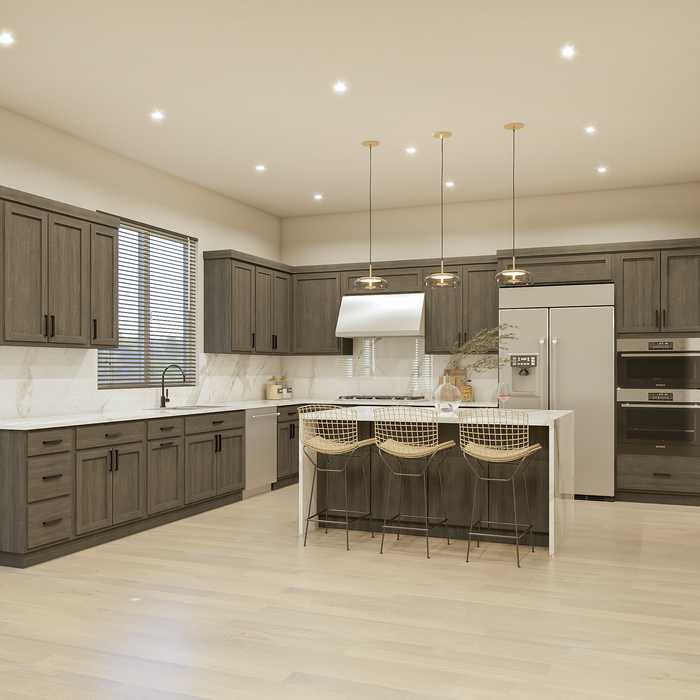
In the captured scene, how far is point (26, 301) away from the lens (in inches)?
181

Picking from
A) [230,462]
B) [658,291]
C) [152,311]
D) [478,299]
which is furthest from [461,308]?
[152,311]

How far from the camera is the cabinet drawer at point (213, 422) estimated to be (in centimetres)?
580

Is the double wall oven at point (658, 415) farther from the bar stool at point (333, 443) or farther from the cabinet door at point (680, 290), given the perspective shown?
the bar stool at point (333, 443)

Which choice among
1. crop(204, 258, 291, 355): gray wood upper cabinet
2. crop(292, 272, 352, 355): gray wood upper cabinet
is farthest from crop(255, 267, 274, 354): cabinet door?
crop(292, 272, 352, 355): gray wood upper cabinet

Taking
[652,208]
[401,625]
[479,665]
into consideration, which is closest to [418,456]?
[401,625]

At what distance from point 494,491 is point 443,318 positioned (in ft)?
9.60

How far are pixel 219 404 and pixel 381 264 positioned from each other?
2.33 metres

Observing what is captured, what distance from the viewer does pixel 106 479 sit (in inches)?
193

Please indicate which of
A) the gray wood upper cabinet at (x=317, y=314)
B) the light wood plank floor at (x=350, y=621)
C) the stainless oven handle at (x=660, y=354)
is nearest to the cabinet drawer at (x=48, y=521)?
the light wood plank floor at (x=350, y=621)

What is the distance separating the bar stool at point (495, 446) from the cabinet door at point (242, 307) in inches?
120

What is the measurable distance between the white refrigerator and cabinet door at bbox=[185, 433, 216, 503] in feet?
9.40

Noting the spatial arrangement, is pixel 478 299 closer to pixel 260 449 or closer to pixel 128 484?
pixel 260 449

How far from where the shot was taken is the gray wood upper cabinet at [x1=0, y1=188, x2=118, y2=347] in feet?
14.8

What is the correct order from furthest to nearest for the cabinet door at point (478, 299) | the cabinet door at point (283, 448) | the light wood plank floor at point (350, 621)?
the cabinet door at point (478, 299)
the cabinet door at point (283, 448)
the light wood plank floor at point (350, 621)
